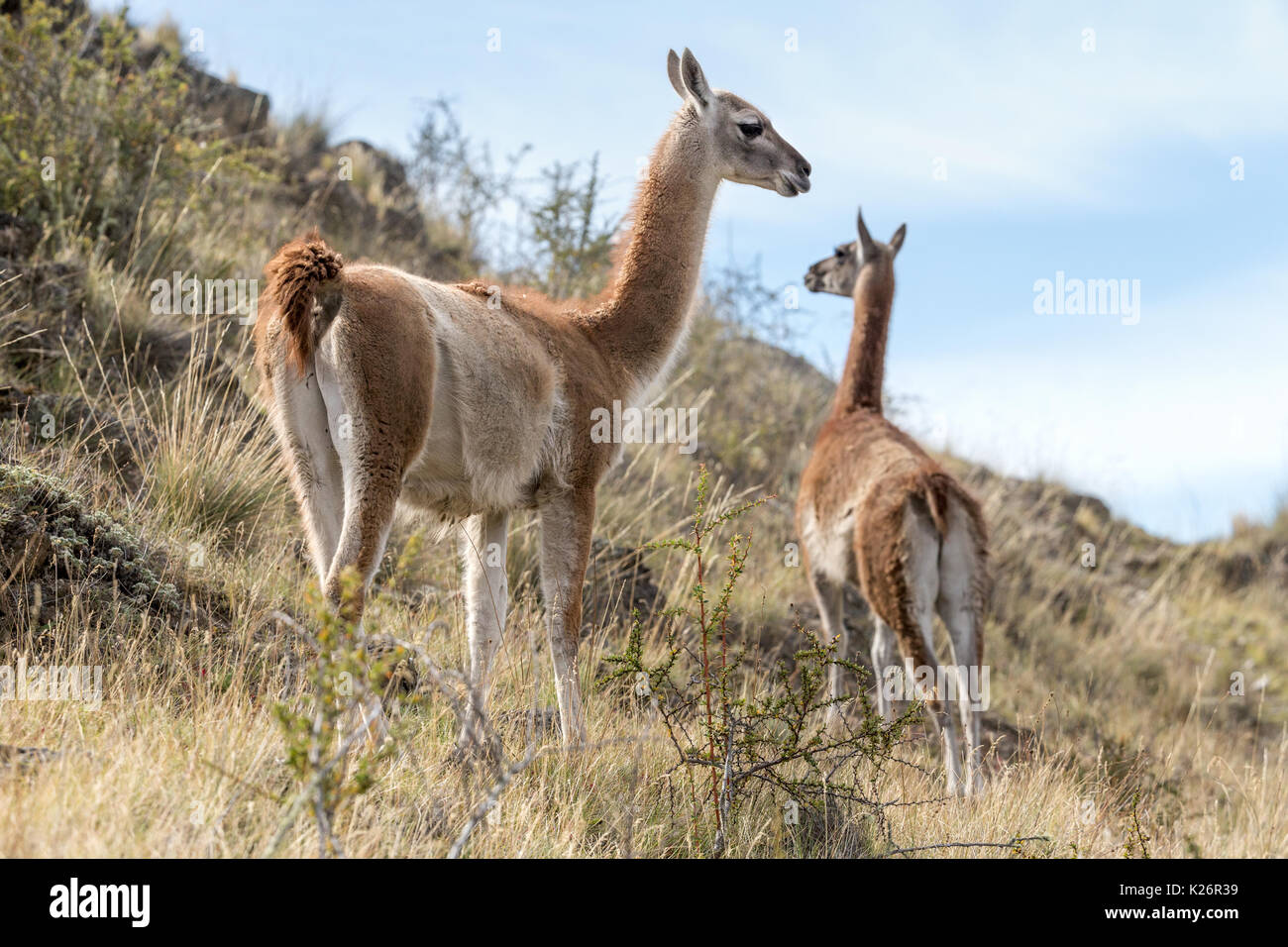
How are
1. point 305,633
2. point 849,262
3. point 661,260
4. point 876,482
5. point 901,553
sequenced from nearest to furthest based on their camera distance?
point 305,633
point 661,260
point 901,553
point 876,482
point 849,262

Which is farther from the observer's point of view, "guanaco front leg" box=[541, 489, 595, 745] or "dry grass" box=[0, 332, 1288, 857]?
"guanaco front leg" box=[541, 489, 595, 745]

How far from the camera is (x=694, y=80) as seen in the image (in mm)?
5941

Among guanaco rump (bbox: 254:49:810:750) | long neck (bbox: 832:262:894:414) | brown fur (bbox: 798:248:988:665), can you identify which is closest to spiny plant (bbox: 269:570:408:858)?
guanaco rump (bbox: 254:49:810:750)

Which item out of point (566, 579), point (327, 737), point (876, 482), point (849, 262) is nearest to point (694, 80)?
point (876, 482)

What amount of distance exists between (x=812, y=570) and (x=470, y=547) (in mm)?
3431

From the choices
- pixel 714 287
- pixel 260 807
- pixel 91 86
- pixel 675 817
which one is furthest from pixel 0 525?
pixel 714 287

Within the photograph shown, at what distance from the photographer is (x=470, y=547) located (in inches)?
197

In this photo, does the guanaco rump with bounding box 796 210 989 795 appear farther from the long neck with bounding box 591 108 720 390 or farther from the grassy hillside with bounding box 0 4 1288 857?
the long neck with bounding box 591 108 720 390

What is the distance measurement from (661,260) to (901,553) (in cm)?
242

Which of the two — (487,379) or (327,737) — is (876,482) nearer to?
(487,379)

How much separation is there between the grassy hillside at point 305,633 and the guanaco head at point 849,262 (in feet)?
6.96

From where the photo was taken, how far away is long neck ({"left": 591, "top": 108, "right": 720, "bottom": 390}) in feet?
17.9

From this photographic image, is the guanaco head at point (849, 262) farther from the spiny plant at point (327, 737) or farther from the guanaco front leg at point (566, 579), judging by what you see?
the spiny plant at point (327, 737)

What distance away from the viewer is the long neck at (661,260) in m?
5.45
